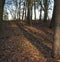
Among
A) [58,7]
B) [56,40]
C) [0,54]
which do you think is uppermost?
[58,7]

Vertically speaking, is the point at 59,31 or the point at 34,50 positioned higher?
the point at 59,31

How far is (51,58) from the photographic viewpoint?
9.67 m

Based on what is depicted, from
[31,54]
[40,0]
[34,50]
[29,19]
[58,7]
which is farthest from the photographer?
[40,0]

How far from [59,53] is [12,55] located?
2.43 metres

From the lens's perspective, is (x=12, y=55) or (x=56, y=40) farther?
(x=12, y=55)

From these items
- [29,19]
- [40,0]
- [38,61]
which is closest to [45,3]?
[40,0]

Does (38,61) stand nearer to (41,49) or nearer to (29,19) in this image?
(41,49)

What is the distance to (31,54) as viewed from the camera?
1054 cm

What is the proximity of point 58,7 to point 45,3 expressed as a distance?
769 inches

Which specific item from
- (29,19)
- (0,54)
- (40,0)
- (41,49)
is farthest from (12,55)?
(40,0)

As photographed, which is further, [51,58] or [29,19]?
[29,19]

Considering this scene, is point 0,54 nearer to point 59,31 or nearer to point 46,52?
point 46,52

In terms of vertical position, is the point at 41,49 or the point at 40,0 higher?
the point at 40,0

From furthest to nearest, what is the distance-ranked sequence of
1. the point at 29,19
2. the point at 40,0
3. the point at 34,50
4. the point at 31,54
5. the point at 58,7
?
the point at 40,0 → the point at 29,19 → the point at 34,50 → the point at 31,54 → the point at 58,7
